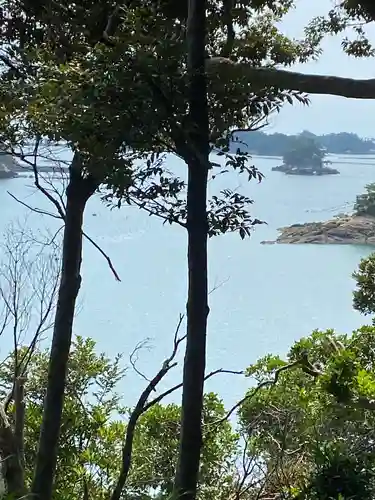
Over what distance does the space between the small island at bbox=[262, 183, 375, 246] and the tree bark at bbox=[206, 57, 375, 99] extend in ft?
6.30

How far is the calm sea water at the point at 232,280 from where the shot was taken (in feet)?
11.1

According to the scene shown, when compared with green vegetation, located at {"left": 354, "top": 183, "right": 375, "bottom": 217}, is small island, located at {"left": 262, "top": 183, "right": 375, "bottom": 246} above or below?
below

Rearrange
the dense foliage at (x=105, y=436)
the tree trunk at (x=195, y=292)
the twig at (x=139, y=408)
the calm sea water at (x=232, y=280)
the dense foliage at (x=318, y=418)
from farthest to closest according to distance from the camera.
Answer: the calm sea water at (x=232, y=280) → the dense foliage at (x=105, y=436) → the twig at (x=139, y=408) → the dense foliage at (x=318, y=418) → the tree trunk at (x=195, y=292)

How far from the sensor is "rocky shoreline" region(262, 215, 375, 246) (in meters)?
3.88

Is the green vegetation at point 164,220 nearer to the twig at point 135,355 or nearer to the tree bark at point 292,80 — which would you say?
the tree bark at point 292,80

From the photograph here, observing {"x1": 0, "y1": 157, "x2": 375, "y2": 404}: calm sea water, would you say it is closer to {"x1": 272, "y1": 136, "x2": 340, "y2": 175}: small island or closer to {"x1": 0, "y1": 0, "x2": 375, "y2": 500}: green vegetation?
{"x1": 272, "y1": 136, "x2": 340, "y2": 175}: small island

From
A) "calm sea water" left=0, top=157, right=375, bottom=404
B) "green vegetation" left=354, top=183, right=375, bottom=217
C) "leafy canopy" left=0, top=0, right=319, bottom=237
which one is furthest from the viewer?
"green vegetation" left=354, top=183, right=375, bottom=217

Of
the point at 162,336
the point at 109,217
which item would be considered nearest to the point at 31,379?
the point at 162,336

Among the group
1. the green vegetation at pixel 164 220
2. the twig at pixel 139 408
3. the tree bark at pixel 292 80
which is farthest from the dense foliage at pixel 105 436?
the tree bark at pixel 292 80

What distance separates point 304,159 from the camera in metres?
4.03

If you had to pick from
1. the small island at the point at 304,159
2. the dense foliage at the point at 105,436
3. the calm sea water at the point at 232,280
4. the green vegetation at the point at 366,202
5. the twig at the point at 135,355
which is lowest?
the dense foliage at the point at 105,436

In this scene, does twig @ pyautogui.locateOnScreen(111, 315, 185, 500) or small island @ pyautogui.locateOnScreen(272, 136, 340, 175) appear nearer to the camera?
twig @ pyautogui.locateOnScreen(111, 315, 185, 500)

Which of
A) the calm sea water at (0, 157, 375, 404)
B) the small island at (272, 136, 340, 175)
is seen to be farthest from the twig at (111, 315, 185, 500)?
the small island at (272, 136, 340, 175)

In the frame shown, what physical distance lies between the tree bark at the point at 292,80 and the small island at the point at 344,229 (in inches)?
75.5
